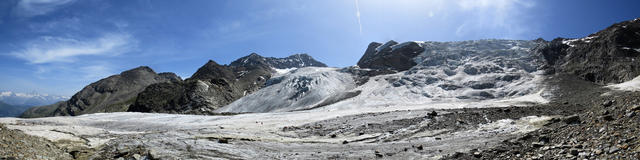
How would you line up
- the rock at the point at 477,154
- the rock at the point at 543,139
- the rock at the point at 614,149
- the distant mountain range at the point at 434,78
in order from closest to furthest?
the rock at the point at 614,149, the rock at the point at 543,139, the rock at the point at 477,154, the distant mountain range at the point at 434,78

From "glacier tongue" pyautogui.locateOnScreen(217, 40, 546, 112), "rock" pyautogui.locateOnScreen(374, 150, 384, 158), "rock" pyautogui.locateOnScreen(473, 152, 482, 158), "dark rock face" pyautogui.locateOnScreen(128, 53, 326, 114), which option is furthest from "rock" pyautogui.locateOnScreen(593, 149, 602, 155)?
"dark rock face" pyautogui.locateOnScreen(128, 53, 326, 114)

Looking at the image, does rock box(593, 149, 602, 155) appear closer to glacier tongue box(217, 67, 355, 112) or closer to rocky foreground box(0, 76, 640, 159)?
rocky foreground box(0, 76, 640, 159)

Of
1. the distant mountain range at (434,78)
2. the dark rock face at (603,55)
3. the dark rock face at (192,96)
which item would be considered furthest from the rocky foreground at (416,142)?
the dark rock face at (192,96)

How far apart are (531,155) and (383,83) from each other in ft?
297

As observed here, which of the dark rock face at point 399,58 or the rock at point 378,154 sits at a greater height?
the dark rock face at point 399,58

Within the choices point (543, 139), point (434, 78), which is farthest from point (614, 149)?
point (434, 78)

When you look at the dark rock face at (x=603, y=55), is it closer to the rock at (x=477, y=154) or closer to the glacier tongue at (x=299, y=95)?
the glacier tongue at (x=299, y=95)

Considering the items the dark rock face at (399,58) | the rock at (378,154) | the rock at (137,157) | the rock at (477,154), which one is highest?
the dark rock face at (399,58)

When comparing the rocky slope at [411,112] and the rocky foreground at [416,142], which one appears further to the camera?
the rocky slope at [411,112]

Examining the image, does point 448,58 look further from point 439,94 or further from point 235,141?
point 235,141

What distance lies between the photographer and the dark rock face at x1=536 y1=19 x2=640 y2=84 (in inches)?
2712

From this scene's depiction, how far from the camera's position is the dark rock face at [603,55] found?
2712 inches

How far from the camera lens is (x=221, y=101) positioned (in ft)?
363

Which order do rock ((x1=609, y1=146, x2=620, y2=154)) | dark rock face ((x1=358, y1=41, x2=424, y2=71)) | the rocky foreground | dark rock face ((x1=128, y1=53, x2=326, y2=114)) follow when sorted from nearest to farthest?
rock ((x1=609, y1=146, x2=620, y2=154)) < the rocky foreground < dark rock face ((x1=128, y1=53, x2=326, y2=114)) < dark rock face ((x1=358, y1=41, x2=424, y2=71))
